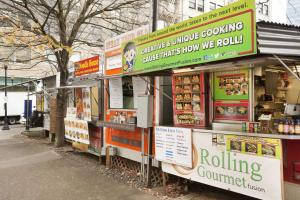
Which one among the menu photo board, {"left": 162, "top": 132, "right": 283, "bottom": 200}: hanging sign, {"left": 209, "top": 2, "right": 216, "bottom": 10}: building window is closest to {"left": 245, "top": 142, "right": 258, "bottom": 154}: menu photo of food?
{"left": 162, "top": 132, "right": 283, "bottom": 200}: hanging sign

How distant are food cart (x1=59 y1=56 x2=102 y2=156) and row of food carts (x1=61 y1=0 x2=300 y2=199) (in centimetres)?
121

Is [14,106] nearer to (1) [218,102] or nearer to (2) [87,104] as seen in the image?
(2) [87,104]

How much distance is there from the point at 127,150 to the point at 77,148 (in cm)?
350

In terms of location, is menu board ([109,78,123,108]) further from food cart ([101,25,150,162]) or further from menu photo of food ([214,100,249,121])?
menu photo of food ([214,100,249,121])

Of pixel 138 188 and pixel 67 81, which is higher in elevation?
pixel 67 81

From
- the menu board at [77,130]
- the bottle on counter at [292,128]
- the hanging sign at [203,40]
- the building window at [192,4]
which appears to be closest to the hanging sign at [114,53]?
the menu board at [77,130]

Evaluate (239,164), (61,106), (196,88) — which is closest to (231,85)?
(196,88)

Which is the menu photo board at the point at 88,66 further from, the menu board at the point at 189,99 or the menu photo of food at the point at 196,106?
the menu photo of food at the point at 196,106

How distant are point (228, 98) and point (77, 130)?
21.4ft

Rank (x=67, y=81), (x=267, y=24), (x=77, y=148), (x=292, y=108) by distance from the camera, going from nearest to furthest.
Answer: (x=267, y=24) < (x=292, y=108) < (x=77, y=148) < (x=67, y=81)

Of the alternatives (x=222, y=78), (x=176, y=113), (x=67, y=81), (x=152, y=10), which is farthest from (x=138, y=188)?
(x=67, y=81)

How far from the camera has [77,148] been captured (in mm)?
11719

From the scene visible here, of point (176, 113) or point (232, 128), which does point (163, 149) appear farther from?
point (232, 128)

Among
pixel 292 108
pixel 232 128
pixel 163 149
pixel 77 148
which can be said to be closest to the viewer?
pixel 292 108
